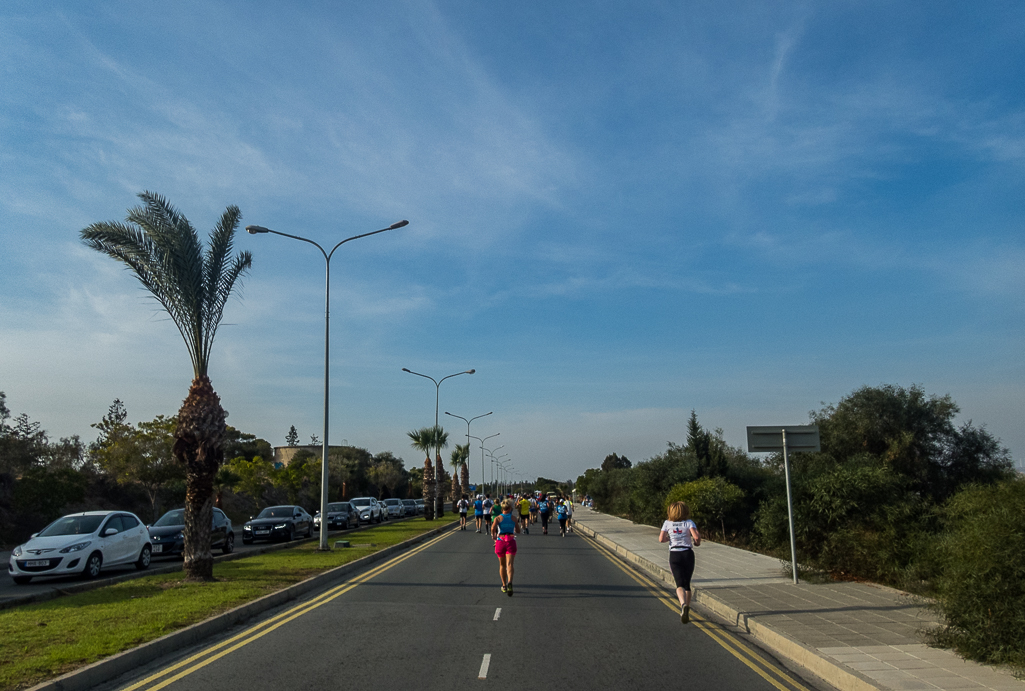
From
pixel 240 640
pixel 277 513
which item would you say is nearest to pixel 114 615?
pixel 240 640

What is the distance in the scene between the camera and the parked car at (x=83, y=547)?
1719cm

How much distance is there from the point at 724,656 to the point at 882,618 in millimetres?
3163

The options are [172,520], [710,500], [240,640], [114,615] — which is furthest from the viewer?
[710,500]

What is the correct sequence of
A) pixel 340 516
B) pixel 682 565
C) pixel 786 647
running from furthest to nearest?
pixel 340 516
pixel 682 565
pixel 786 647

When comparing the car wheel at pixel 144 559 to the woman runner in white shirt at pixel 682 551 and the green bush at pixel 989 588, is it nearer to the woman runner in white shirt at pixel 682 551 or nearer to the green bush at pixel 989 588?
the woman runner in white shirt at pixel 682 551

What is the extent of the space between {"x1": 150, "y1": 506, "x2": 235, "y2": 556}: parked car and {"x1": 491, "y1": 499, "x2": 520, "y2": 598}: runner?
37.4ft

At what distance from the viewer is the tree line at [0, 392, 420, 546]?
3262 centimetres

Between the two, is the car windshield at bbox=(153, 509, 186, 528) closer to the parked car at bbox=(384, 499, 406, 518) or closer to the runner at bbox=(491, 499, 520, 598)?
the runner at bbox=(491, 499, 520, 598)

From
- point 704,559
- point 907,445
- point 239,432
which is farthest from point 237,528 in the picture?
Answer: point 239,432

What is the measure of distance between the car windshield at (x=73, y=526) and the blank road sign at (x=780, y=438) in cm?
1596

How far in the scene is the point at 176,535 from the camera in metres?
23.2

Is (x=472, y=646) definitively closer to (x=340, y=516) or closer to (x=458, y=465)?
(x=340, y=516)

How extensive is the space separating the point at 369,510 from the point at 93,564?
99.3 ft

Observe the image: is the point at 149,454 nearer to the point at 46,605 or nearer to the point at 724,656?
the point at 46,605
